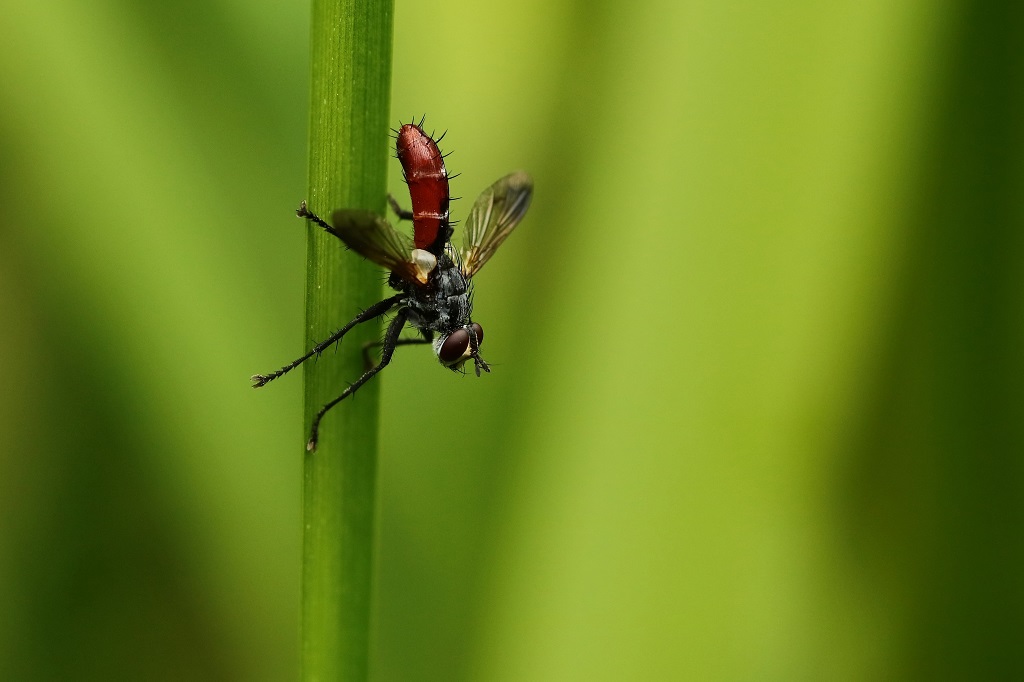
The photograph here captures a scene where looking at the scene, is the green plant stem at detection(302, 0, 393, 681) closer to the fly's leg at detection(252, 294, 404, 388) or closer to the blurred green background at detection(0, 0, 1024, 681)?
the fly's leg at detection(252, 294, 404, 388)

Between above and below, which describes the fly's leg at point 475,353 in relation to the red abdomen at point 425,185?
below

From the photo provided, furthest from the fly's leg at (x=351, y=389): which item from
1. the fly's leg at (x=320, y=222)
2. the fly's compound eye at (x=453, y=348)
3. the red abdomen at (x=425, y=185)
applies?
the red abdomen at (x=425, y=185)

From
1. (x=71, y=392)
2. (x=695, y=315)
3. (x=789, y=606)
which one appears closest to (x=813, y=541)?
(x=789, y=606)

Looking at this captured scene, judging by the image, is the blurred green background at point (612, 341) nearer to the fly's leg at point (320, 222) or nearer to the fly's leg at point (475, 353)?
the fly's leg at point (475, 353)

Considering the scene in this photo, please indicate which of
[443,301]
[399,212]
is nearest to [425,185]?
[399,212]

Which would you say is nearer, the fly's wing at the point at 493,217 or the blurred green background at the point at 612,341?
the blurred green background at the point at 612,341

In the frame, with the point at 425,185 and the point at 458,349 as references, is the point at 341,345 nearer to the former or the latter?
the point at 458,349

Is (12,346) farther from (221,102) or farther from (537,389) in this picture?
(537,389)
